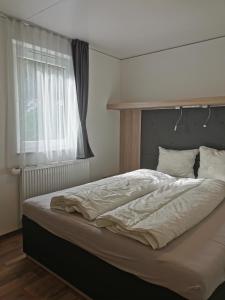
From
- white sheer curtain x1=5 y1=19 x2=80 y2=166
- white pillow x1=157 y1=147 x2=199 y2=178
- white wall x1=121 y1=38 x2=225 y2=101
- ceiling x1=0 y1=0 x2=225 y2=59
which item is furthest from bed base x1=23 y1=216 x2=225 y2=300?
white wall x1=121 y1=38 x2=225 y2=101

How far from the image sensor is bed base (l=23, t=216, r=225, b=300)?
132 centimetres

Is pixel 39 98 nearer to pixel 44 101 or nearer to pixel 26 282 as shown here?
pixel 44 101

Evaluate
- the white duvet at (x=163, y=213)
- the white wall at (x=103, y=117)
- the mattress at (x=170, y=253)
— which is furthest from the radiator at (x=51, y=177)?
the white duvet at (x=163, y=213)

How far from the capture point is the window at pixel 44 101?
2.44m

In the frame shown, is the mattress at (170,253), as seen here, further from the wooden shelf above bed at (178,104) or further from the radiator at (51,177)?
the wooden shelf above bed at (178,104)

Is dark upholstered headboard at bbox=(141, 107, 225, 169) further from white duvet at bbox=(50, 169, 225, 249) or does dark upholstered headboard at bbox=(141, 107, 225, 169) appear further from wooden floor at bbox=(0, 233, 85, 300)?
wooden floor at bbox=(0, 233, 85, 300)

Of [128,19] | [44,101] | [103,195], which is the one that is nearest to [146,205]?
[103,195]

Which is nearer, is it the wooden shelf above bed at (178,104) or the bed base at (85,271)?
the bed base at (85,271)

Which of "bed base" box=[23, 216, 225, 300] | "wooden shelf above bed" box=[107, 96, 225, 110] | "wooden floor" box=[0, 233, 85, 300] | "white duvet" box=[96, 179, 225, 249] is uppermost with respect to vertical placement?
"wooden shelf above bed" box=[107, 96, 225, 110]

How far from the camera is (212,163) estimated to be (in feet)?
8.88

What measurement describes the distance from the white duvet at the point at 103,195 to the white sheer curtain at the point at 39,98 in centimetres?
77

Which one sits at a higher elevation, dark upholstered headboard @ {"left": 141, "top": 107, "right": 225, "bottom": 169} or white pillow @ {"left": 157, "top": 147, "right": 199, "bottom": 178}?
dark upholstered headboard @ {"left": 141, "top": 107, "right": 225, "bottom": 169}

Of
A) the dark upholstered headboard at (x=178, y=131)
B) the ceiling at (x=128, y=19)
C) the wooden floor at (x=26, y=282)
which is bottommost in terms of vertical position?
the wooden floor at (x=26, y=282)

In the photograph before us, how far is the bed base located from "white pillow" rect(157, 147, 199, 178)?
1.71m
